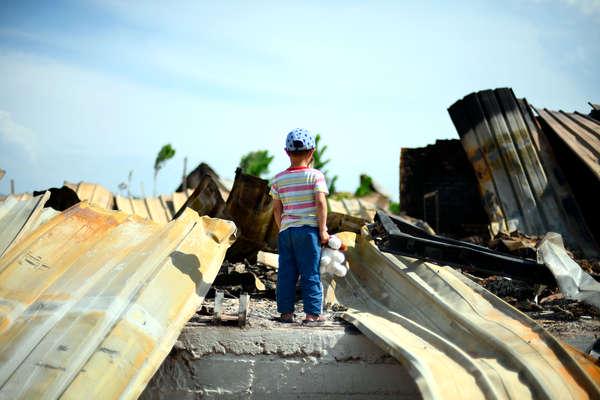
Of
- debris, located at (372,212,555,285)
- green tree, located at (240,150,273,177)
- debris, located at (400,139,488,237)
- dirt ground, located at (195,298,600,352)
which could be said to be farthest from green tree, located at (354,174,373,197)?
debris, located at (372,212,555,285)

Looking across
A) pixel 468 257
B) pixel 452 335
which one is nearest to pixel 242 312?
pixel 452 335

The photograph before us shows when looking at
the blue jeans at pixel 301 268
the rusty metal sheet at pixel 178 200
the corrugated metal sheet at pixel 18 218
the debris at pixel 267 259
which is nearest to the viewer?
the blue jeans at pixel 301 268

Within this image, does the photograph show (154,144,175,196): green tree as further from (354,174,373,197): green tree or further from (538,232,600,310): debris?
(538,232,600,310): debris

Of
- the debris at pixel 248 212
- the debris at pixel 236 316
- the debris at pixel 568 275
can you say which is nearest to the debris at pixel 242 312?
the debris at pixel 236 316

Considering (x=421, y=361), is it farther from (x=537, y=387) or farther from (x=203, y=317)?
(x=203, y=317)

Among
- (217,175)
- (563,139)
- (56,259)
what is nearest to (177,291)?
(56,259)

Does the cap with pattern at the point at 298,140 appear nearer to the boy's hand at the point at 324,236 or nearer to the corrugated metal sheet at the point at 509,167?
the boy's hand at the point at 324,236

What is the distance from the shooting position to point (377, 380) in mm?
3559

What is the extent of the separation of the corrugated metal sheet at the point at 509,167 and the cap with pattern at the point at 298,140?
4807 millimetres

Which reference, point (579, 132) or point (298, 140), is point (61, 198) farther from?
point (579, 132)

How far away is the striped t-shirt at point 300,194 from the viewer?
4.00 meters

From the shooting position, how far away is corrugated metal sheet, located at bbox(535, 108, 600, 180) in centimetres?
788

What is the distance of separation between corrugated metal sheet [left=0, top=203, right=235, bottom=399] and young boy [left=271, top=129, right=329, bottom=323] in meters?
0.51

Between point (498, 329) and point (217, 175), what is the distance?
11.8 metres
